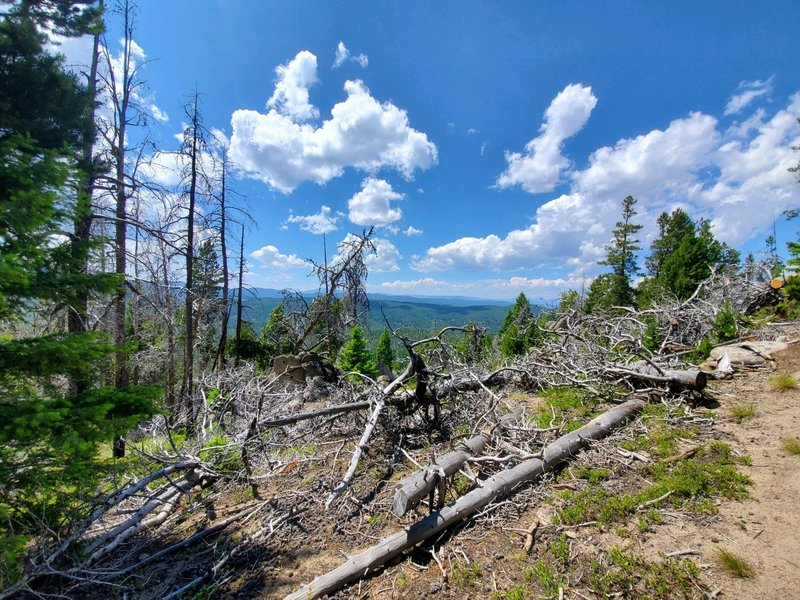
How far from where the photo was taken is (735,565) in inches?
99.9

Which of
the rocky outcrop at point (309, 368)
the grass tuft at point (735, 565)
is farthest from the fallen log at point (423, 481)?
the rocky outcrop at point (309, 368)

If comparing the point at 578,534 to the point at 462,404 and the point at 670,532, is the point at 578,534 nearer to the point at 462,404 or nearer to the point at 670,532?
the point at 670,532

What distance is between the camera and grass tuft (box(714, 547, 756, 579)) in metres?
2.50

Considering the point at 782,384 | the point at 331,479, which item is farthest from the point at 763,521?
the point at 331,479

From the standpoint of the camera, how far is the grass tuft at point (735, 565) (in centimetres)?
250

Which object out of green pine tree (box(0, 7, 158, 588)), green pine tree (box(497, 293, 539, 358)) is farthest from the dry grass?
green pine tree (box(497, 293, 539, 358))

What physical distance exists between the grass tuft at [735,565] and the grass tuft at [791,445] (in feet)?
7.69

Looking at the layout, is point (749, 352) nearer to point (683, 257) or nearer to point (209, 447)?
point (209, 447)

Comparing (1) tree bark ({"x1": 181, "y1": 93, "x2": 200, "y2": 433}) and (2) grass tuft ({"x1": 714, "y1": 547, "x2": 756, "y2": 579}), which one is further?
(1) tree bark ({"x1": 181, "y1": 93, "x2": 200, "y2": 433})

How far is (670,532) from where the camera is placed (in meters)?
3.02

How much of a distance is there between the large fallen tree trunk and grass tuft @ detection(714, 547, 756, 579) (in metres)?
1.66

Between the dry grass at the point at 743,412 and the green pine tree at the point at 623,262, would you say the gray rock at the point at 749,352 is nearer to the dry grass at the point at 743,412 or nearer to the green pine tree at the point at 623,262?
the dry grass at the point at 743,412

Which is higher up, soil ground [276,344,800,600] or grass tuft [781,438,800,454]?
grass tuft [781,438,800,454]

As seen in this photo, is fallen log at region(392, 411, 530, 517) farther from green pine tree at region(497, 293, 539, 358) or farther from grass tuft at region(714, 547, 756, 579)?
green pine tree at region(497, 293, 539, 358)
